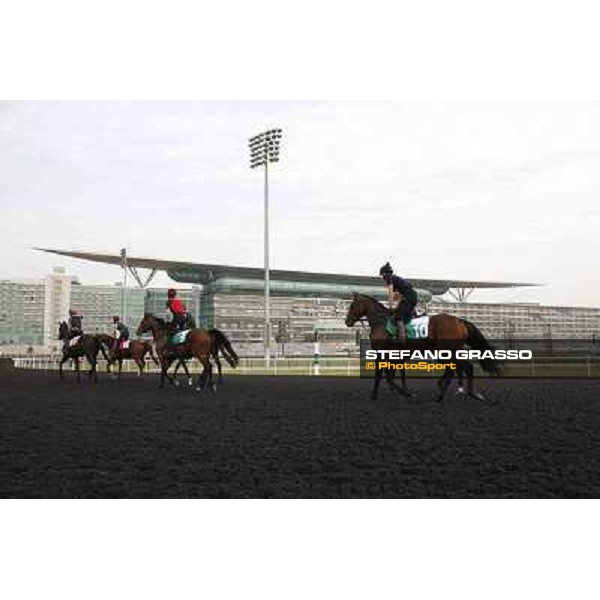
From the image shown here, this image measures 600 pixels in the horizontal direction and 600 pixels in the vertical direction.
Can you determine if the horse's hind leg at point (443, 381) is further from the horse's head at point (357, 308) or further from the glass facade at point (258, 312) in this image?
the glass facade at point (258, 312)

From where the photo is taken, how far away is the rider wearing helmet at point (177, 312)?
14098 mm

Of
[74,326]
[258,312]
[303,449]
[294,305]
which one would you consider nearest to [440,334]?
[303,449]

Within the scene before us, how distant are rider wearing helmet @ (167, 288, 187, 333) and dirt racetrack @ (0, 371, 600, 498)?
3015 mm

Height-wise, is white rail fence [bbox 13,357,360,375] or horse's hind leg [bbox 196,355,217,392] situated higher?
horse's hind leg [bbox 196,355,217,392]

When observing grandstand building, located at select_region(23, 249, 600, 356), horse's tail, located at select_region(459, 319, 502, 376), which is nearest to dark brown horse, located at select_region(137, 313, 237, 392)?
horse's tail, located at select_region(459, 319, 502, 376)

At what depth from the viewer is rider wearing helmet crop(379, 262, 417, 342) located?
35.6ft

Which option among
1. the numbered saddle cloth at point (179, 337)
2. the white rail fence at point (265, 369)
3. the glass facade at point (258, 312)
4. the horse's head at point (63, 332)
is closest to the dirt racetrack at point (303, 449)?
the numbered saddle cloth at point (179, 337)

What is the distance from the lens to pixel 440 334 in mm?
10891

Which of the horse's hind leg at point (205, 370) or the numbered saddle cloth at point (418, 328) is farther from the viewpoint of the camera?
the horse's hind leg at point (205, 370)

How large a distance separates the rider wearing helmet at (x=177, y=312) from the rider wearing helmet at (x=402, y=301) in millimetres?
5190

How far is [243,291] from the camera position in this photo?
47.5 meters

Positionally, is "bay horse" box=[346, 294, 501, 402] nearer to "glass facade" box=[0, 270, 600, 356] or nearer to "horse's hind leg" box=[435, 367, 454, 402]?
"horse's hind leg" box=[435, 367, 454, 402]

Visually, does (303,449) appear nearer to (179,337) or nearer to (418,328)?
(418,328)

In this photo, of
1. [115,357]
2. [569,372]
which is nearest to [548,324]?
[569,372]
